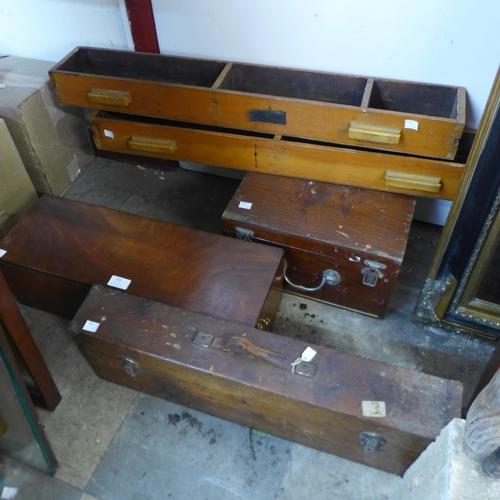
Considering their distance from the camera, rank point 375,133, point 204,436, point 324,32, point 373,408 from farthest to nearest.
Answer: point 324,32
point 375,133
point 204,436
point 373,408

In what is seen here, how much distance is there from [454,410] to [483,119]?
73 cm

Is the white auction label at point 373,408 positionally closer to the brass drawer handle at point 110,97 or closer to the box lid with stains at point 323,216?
the box lid with stains at point 323,216

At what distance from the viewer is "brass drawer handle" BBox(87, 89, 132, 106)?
5.81ft

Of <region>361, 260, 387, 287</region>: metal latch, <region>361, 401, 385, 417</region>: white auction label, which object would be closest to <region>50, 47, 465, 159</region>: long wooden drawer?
<region>361, 260, 387, 287</region>: metal latch

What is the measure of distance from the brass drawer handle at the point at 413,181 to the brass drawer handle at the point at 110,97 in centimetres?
100

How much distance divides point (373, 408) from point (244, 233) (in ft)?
2.38

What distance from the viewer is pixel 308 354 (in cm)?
124

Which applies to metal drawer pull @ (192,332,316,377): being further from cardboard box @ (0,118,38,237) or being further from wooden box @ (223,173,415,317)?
cardboard box @ (0,118,38,237)

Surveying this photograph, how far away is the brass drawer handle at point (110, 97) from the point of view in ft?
5.81

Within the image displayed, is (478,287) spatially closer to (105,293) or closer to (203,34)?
(105,293)

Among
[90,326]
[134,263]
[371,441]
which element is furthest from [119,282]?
[371,441]

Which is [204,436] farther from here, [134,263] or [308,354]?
[134,263]

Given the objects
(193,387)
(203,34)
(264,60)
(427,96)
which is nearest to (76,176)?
(203,34)

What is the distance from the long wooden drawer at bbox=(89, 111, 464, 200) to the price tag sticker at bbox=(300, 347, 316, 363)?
0.71 metres
